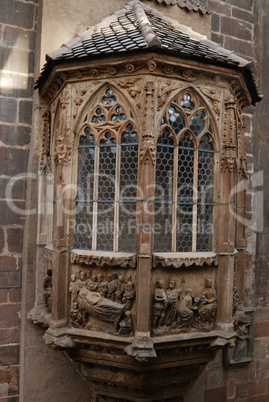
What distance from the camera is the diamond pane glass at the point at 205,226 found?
4.96 metres

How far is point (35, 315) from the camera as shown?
5.56 meters

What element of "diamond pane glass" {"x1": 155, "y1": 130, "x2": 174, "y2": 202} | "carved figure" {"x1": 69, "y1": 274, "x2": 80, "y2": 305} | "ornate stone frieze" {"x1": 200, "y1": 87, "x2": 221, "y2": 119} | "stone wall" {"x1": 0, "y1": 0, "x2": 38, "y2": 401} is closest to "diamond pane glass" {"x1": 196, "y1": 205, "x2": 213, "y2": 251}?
"diamond pane glass" {"x1": 155, "y1": 130, "x2": 174, "y2": 202}

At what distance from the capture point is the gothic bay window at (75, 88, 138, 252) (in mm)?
4734

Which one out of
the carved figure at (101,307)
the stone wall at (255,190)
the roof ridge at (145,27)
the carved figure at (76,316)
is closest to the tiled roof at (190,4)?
the stone wall at (255,190)

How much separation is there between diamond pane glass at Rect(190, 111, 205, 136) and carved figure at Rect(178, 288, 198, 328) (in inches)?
72.3

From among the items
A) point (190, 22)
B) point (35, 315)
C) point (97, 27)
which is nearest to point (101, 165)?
point (97, 27)

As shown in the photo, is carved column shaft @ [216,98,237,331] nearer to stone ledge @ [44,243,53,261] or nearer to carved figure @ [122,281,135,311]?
carved figure @ [122,281,135,311]

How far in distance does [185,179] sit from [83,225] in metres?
1.32

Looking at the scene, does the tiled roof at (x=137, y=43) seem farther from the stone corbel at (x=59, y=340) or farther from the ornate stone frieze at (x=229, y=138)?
the stone corbel at (x=59, y=340)

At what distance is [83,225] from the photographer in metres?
4.93

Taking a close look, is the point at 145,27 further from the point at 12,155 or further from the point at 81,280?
the point at 81,280

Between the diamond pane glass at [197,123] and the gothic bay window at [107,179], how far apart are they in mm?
711

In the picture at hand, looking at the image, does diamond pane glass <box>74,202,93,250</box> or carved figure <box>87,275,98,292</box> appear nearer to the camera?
carved figure <box>87,275,98,292</box>

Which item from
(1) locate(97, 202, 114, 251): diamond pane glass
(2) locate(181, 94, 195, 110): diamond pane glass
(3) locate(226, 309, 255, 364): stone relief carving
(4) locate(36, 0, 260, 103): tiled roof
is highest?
(4) locate(36, 0, 260, 103): tiled roof
